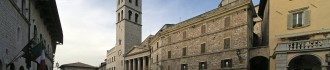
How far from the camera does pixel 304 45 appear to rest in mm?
25625

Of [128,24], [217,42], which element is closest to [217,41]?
[217,42]

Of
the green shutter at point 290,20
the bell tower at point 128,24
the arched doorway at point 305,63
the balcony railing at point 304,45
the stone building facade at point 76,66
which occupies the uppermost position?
the bell tower at point 128,24

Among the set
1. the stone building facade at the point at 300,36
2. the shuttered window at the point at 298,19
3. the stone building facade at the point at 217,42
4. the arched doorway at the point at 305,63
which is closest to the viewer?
the stone building facade at the point at 300,36

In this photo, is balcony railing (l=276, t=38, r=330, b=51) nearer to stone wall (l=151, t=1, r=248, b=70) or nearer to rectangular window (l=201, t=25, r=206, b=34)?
stone wall (l=151, t=1, r=248, b=70)

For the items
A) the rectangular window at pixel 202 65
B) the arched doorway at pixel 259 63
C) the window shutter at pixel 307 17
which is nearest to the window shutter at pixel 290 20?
the window shutter at pixel 307 17

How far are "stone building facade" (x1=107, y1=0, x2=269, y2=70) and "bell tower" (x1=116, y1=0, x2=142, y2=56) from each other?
24376 mm

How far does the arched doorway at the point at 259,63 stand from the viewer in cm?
3462

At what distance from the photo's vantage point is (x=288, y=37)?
90.3 feet

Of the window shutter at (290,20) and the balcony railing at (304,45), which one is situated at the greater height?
the window shutter at (290,20)

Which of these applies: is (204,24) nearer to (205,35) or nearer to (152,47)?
(205,35)

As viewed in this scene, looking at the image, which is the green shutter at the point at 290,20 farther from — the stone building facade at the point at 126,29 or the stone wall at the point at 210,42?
the stone building facade at the point at 126,29

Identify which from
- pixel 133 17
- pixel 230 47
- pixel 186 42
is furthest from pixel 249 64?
pixel 133 17

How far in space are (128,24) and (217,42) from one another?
41.1 m

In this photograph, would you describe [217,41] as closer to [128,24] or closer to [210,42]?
[210,42]
